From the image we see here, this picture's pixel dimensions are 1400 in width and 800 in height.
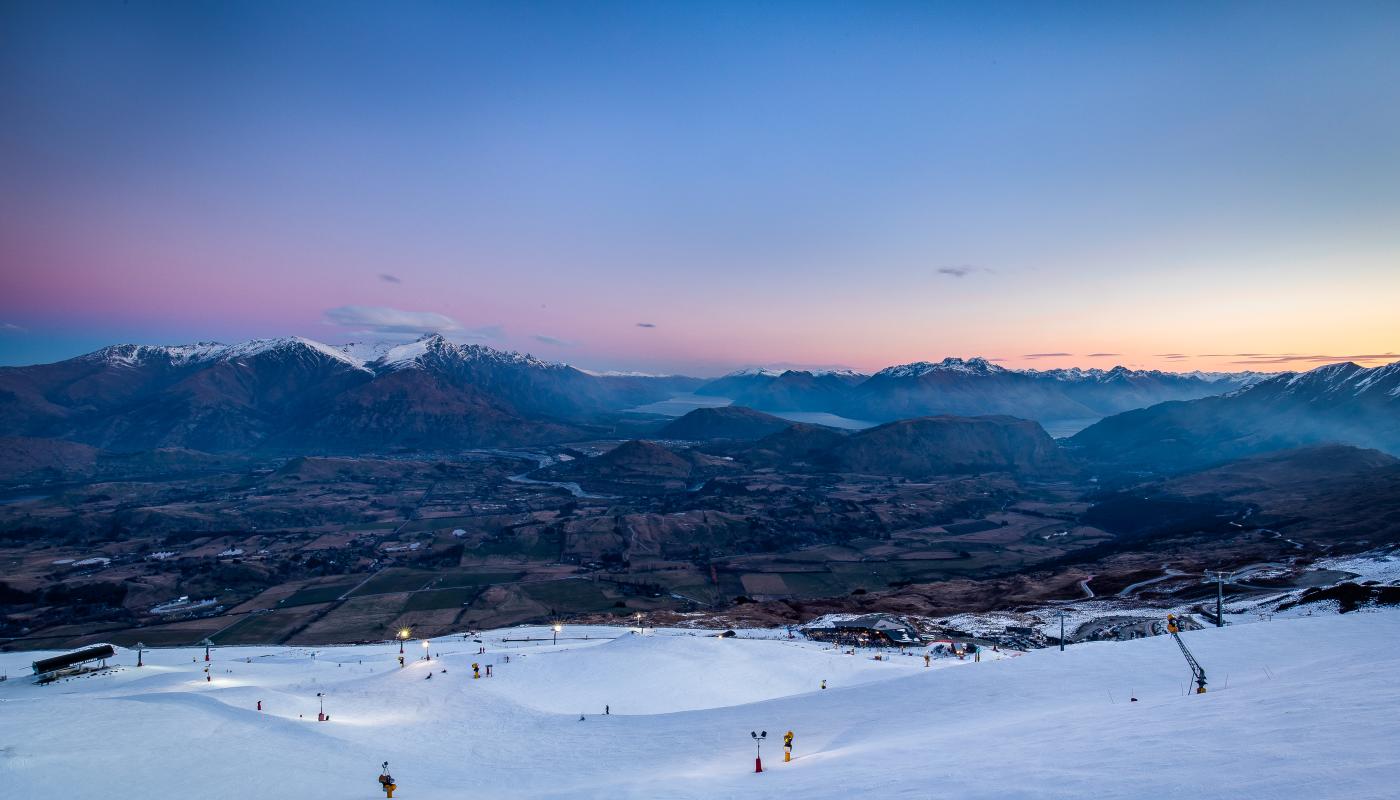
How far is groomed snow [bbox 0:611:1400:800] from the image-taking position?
13.7 meters

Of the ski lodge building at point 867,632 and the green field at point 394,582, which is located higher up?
the ski lodge building at point 867,632

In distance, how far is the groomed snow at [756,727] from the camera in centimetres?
1373

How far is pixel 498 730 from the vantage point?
107 ft

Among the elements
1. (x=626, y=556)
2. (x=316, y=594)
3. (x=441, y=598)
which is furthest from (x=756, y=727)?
(x=626, y=556)

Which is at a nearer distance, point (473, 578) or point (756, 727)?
point (756, 727)

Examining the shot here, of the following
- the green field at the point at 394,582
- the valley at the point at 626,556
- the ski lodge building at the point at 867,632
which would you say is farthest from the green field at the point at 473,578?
the ski lodge building at the point at 867,632

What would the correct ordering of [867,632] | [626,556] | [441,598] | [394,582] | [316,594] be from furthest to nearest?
[626,556]
[394,582]
[316,594]
[441,598]
[867,632]

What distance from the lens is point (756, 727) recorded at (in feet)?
91.8

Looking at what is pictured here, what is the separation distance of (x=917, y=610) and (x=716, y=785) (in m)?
64.5

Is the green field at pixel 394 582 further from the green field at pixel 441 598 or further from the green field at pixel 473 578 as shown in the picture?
the green field at pixel 441 598

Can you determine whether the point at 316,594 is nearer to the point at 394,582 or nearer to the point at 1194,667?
the point at 394,582

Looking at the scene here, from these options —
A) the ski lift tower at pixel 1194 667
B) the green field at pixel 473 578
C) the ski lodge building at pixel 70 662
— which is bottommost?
the green field at pixel 473 578

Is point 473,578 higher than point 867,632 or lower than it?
lower

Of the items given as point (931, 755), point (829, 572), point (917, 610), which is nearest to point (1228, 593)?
point (917, 610)
